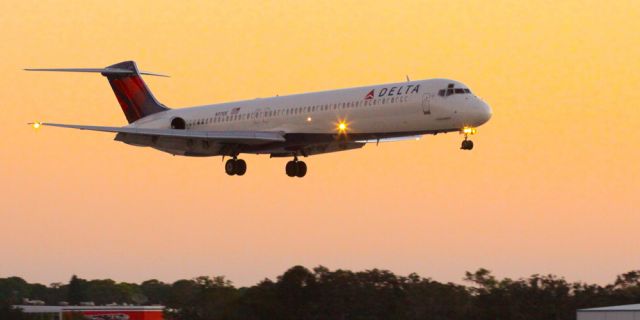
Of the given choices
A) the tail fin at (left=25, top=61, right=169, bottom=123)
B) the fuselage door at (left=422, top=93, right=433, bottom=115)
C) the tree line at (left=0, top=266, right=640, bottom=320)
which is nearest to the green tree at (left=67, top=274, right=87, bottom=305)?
the tree line at (left=0, top=266, right=640, bottom=320)

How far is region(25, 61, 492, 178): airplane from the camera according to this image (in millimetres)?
63312

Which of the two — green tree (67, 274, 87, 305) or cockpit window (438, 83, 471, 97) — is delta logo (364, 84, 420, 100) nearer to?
cockpit window (438, 83, 471, 97)

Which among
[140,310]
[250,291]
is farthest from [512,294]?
[140,310]

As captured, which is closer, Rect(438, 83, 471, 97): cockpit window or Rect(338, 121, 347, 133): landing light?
Rect(438, 83, 471, 97): cockpit window

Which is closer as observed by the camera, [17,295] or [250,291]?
[250,291]

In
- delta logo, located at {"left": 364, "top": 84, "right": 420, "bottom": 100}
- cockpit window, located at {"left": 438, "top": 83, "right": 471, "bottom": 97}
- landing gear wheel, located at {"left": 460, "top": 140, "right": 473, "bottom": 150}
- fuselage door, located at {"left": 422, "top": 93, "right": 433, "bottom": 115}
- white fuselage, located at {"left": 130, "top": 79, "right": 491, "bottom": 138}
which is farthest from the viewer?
delta logo, located at {"left": 364, "top": 84, "right": 420, "bottom": 100}

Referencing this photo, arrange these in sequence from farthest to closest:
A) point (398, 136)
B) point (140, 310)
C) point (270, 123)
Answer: point (140, 310) < point (270, 123) < point (398, 136)

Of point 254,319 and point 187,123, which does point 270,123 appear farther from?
point 254,319

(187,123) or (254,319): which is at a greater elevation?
(187,123)

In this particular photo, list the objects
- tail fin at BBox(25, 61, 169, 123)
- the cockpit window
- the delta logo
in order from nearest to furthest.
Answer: the cockpit window → the delta logo → tail fin at BBox(25, 61, 169, 123)

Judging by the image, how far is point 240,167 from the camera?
72.6 metres

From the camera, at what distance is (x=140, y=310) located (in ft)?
403

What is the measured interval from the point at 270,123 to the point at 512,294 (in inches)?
1443

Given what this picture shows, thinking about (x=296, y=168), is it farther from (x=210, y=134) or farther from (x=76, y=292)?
(x=76, y=292)
